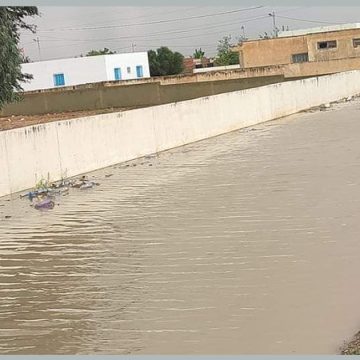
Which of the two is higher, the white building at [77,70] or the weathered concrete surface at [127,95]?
the white building at [77,70]

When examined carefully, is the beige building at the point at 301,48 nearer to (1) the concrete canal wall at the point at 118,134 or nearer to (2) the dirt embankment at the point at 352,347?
(1) the concrete canal wall at the point at 118,134

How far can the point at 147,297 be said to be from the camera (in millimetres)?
6445

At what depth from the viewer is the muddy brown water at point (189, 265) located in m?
5.32

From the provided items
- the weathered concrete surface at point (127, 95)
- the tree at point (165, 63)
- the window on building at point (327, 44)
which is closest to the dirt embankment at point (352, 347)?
the weathered concrete surface at point (127, 95)

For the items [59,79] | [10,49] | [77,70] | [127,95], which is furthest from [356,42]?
[10,49]

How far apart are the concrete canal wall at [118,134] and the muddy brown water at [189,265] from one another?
0.97 m

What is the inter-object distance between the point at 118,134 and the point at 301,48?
3919cm

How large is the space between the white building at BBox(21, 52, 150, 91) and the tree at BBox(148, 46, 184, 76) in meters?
7.09

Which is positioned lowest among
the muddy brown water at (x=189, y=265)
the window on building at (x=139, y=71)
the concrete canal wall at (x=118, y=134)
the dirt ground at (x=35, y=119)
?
the muddy brown water at (x=189, y=265)

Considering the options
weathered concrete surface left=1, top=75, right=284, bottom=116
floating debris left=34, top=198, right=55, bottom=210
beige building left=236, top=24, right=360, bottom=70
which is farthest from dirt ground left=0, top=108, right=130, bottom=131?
beige building left=236, top=24, right=360, bottom=70

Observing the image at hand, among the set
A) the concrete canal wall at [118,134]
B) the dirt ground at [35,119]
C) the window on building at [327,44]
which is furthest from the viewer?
the window on building at [327,44]

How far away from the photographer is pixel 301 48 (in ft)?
178

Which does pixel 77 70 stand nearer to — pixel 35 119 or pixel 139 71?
pixel 139 71

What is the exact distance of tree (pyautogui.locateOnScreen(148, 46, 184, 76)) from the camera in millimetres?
63875
